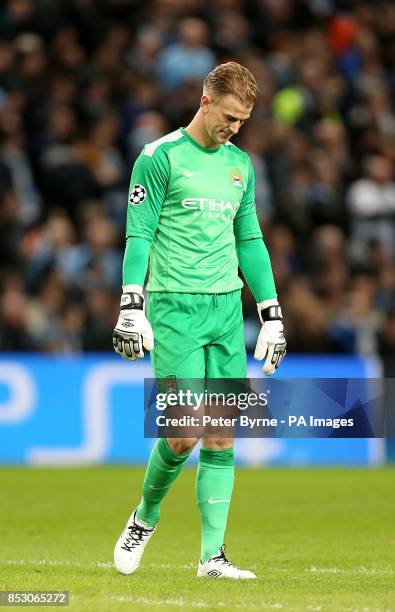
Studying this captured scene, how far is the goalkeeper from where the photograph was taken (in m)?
6.45

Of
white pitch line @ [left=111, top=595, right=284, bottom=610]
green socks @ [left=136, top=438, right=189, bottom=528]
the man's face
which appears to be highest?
the man's face

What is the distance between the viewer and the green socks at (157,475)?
654cm

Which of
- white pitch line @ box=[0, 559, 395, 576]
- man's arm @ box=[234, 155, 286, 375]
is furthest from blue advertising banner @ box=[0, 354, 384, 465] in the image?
man's arm @ box=[234, 155, 286, 375]

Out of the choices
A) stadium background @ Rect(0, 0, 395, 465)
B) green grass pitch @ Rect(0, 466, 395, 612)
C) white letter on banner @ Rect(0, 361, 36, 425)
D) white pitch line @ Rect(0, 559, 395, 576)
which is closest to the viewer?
green grass pitch @ Rect(0, 466, 395, 612)

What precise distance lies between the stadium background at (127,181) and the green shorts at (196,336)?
734 centimetres

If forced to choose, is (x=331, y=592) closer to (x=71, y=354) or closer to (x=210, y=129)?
(x=210, y=129)

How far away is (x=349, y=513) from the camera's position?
10.2 metres

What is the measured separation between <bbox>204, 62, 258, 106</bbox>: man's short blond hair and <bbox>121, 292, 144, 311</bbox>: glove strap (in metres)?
1.05

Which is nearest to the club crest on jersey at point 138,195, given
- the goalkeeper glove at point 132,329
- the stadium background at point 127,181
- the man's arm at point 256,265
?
the goalkeeper glove at point 132,329

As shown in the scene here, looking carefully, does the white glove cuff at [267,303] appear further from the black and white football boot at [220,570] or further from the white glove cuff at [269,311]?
the black and white football boot at [220,570]

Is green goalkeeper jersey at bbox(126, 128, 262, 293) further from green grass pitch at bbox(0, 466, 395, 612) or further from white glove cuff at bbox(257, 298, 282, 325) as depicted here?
green grass pitch at bbox(0, 466, 395, 612)

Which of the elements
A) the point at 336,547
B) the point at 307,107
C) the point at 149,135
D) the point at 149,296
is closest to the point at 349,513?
the point at 336,547

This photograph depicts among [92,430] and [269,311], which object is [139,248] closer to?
[269,311]

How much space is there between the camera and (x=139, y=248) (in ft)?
21.1
